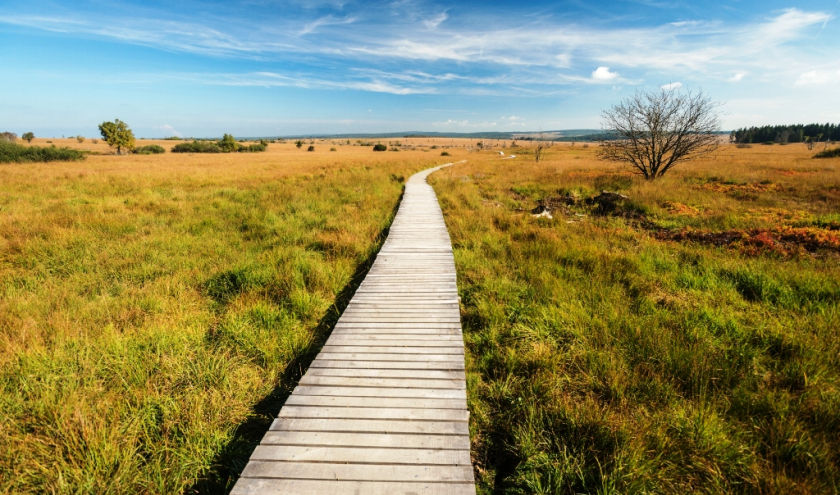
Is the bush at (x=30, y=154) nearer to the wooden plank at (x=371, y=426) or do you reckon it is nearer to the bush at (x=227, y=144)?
the bush at (x=227, y=144)

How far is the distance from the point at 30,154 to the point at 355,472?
159ft

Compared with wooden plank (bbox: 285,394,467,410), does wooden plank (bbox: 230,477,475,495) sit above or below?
below

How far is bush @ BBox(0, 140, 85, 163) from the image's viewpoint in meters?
28.9

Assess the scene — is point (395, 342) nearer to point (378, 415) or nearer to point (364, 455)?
point (378, 415)

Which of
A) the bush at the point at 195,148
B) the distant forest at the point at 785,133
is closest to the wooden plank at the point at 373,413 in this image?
the bush at the point at 195,148

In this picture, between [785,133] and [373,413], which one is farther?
[785,133]

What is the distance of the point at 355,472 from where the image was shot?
92.2 inches

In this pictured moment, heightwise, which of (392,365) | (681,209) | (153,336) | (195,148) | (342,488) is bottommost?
(342,488)

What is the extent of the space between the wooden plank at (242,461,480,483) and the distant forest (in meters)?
124

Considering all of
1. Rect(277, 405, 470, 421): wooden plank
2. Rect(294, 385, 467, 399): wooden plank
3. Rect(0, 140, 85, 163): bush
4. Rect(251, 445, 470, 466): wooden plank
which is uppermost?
Rect(0, 140, 85, 163): bush

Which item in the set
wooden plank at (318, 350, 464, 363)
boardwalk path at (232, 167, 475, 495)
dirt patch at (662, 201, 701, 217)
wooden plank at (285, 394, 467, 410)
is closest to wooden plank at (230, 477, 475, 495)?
boardwalk path at (232, 167, 475, 495)

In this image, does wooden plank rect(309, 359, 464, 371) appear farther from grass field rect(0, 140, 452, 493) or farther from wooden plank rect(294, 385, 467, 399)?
grass field rect(0, 140, 452, 493)

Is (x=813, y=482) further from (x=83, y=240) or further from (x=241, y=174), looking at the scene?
(x=241, y=174)

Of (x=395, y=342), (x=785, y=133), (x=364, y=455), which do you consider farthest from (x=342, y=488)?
(x=785, y=133)
